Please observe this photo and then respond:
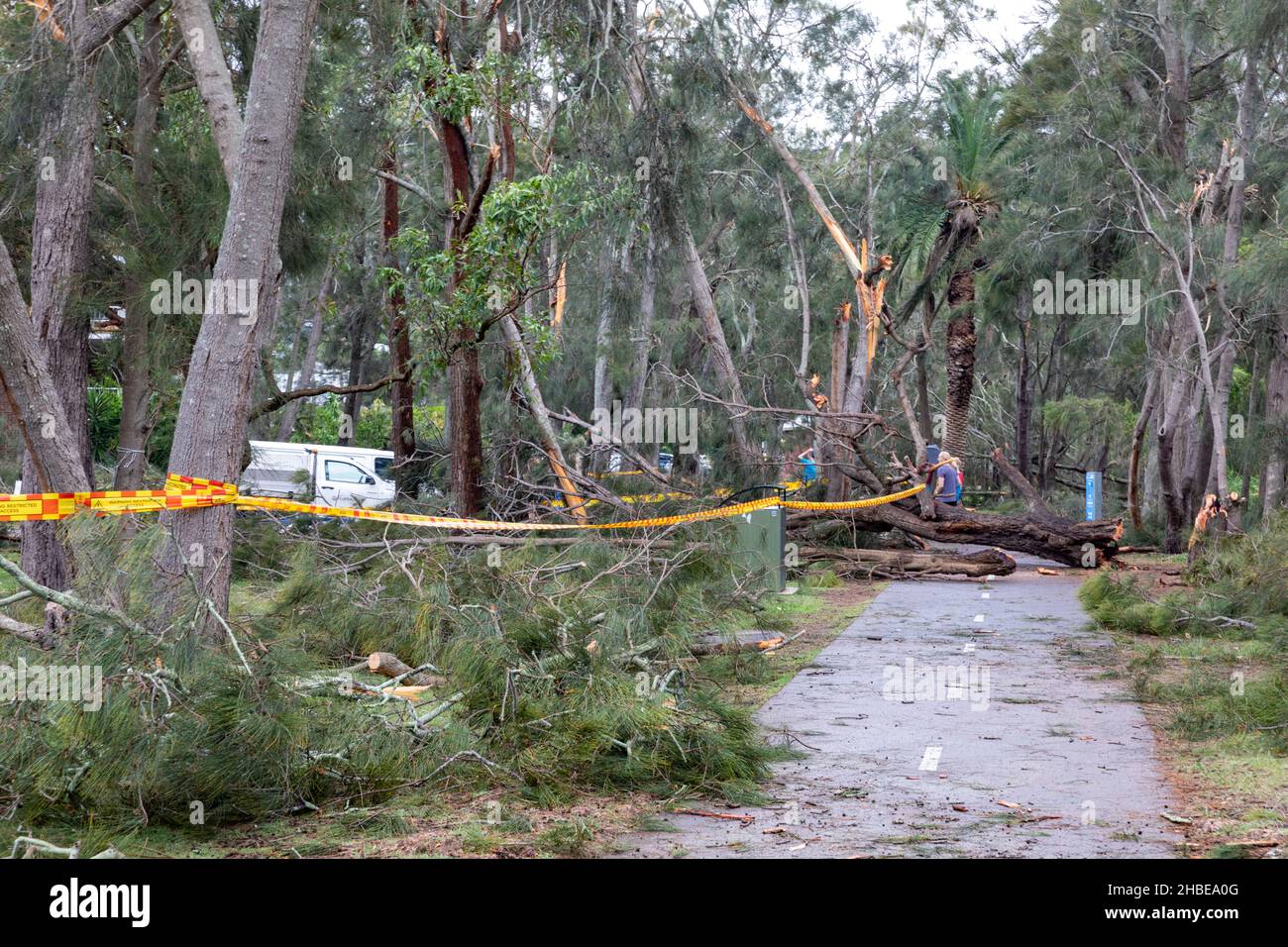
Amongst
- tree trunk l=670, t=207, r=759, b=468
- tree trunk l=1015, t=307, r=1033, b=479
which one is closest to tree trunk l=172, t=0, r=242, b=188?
tree trunk l=670, t=207, r=759, b=468

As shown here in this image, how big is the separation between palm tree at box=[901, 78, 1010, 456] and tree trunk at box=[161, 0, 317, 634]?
813 inches

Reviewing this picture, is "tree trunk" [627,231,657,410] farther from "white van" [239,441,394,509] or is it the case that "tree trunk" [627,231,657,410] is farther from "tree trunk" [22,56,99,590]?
"tree trunk" [22,56,99,590]

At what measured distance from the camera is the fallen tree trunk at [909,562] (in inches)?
749

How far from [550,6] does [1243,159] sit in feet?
38.4

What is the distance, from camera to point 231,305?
862cm

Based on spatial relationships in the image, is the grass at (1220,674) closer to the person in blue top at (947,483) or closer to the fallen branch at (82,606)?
the person in blue top at (947,483)

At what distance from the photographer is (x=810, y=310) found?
3647 cm

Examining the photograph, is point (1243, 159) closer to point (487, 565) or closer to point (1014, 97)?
point (1014, 97)

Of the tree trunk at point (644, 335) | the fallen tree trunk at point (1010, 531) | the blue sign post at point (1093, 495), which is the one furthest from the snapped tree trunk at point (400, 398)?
the blue sign post at point (1093, 495)

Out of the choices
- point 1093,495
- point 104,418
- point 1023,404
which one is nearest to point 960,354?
point 1093,495

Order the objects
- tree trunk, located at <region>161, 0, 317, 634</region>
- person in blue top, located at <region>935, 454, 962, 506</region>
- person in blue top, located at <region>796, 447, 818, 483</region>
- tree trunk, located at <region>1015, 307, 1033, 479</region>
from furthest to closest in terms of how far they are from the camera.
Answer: tree trunk, located at <region>1015, 307, 1033, 479</region> → person in blue top, located at <region>796, 447, 818, 483</region> → person in blue top, located at <region>935, 454, 962, 506</region> → tree trunk, located at <region>161, 0, 317, 634</region>

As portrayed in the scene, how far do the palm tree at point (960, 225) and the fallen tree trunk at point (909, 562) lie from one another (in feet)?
28.1

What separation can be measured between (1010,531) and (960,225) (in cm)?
1057

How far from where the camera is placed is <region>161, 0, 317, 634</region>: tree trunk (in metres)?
8.58
